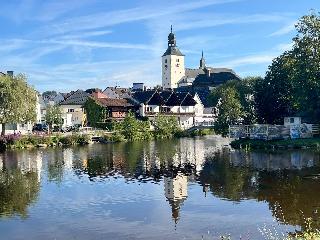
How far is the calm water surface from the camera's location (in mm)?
20297

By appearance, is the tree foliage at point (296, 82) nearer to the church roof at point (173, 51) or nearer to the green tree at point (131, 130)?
the green tree at point (131, 130)

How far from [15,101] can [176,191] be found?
41.2m

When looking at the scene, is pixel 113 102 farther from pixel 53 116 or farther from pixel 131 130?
pixel 131 130

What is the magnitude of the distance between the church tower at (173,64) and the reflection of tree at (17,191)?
14179cm

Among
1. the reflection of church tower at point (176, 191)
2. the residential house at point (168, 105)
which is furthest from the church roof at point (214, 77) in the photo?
the reflection of church tower at point (176, 191)

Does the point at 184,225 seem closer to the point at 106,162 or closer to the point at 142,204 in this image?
the point at 142,204

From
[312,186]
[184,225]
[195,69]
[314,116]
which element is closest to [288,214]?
[184,225]

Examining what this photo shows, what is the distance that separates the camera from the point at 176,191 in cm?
2869

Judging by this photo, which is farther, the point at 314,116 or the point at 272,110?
the point at 272,110

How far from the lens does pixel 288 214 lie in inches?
861

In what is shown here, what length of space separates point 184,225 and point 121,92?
101m

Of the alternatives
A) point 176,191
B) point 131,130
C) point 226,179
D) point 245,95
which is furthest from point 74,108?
point 176,191

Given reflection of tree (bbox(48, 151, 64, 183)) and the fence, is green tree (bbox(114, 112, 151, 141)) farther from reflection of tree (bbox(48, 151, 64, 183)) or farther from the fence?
reflection of tree (bbox(48, 151, 64, 183))

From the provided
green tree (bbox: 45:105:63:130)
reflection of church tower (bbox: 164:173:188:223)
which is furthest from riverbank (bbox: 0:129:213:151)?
reflection of church tower (bbox: 164:173:188:223)
